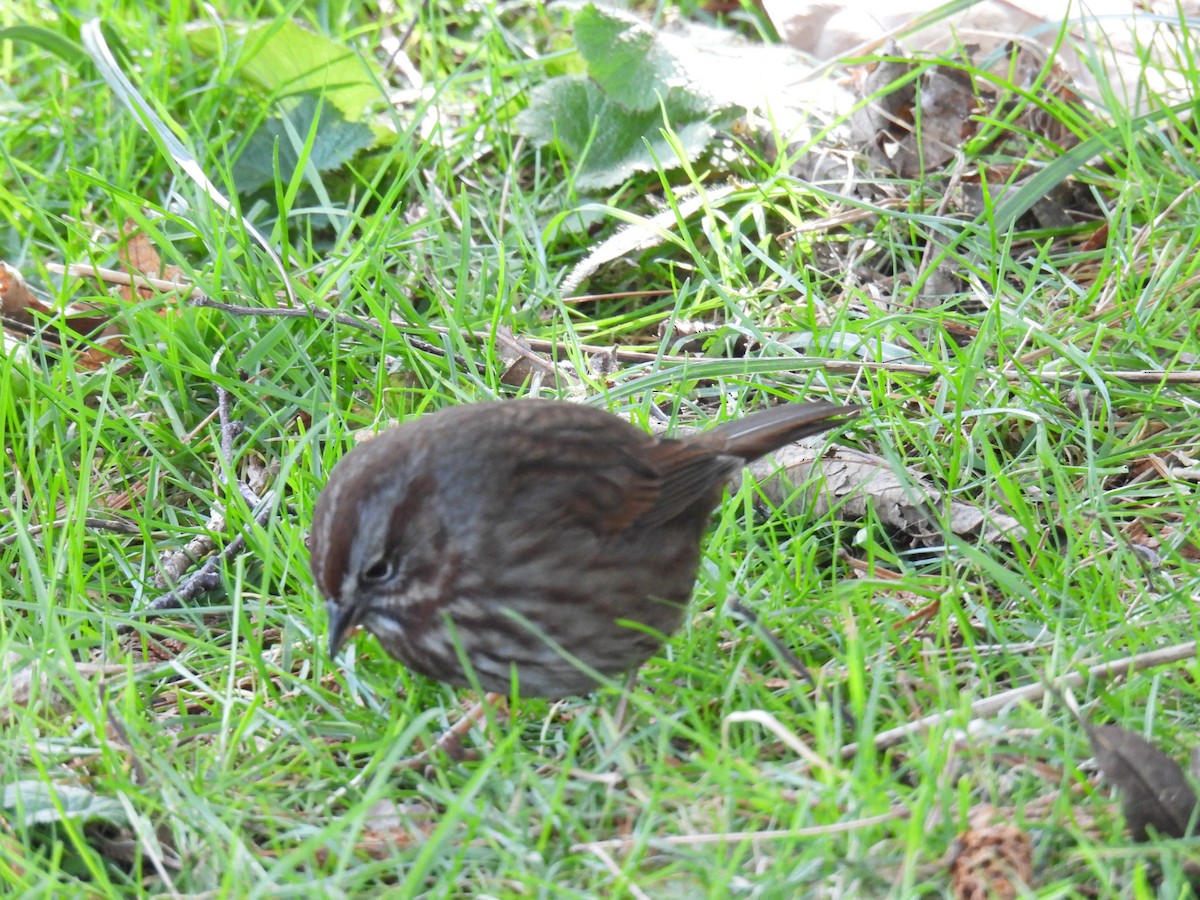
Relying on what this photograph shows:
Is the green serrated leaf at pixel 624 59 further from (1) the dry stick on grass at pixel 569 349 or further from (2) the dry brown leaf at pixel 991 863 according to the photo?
(2) the dry brown leaf at pixel 991 863

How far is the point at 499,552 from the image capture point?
286 centimetres

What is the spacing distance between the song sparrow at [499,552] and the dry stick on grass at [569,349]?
106cm

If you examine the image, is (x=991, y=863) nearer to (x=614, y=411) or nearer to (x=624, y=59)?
(x=614, y=411)

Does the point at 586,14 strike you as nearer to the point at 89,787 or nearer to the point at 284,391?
the point at 284,391

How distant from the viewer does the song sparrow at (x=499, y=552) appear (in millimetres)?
2842

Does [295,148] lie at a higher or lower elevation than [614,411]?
higher

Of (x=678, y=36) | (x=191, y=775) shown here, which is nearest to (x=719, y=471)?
(x=191, y=775)

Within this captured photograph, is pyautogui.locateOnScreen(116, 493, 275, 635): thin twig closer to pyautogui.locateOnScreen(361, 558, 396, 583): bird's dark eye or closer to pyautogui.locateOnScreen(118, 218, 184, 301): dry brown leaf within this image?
pyautogui.locateOnScreen(361, 558, 396, 583): bird's dark eye

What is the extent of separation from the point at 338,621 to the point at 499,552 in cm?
36

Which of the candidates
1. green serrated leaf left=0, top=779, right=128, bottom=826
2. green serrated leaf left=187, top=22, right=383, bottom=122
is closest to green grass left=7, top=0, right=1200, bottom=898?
green serrated leaf left=0, top=779, right=128, bottom=826

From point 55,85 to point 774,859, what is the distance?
431 cm

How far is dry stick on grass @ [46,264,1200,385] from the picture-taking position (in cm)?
389

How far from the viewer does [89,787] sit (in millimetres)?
2830

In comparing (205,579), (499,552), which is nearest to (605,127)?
(205,579)
